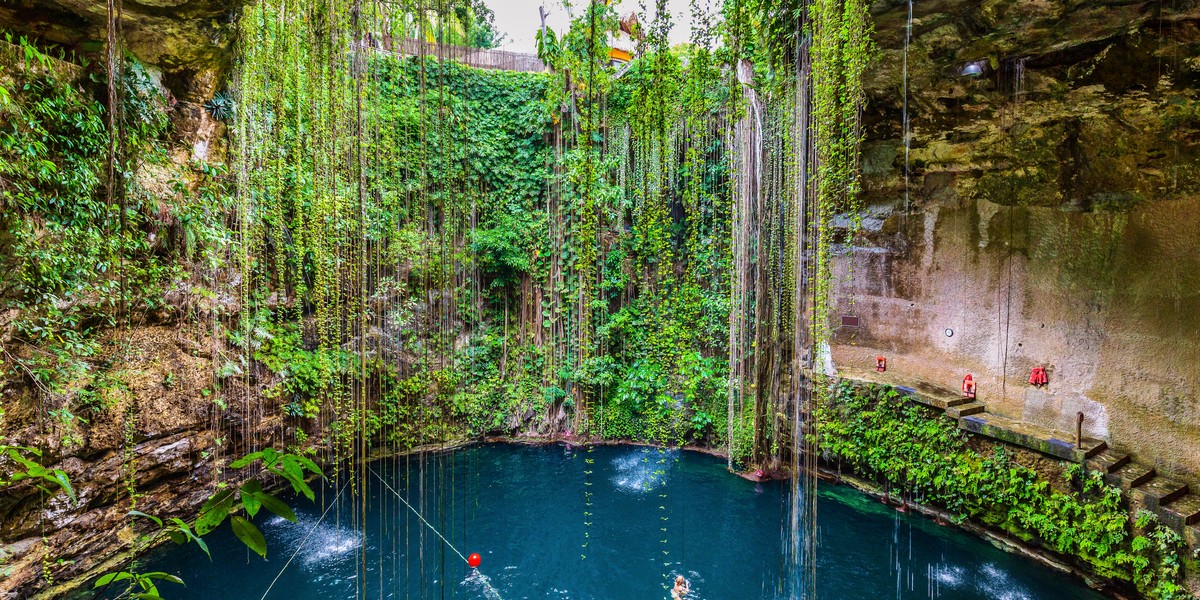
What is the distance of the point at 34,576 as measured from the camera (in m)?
3.62

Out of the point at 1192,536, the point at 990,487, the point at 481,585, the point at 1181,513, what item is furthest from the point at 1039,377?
the point at 481,585

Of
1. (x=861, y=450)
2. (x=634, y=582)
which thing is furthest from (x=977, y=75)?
(x=634, y=582)

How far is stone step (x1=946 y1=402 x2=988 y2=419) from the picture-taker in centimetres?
500

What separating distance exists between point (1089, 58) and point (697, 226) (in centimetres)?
387

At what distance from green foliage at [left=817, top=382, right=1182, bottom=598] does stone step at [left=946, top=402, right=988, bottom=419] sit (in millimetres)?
89

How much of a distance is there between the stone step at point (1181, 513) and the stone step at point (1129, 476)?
207 mm

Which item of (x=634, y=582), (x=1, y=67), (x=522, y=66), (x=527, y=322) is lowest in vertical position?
(x=634, y=582)

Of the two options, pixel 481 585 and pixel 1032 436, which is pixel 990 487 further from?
pixel 481 585

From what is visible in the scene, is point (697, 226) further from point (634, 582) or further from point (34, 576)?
point (34, 576)

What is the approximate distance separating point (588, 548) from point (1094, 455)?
4.30 m

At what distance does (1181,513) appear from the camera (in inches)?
142

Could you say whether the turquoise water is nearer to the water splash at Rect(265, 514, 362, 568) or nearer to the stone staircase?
the water splash at Rect(265, 514, 362, 568)

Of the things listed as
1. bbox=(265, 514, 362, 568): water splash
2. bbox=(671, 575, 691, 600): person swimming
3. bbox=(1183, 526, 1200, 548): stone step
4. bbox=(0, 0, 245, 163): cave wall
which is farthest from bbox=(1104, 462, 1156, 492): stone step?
bbox=(0, 0, 245, 163): cave wall

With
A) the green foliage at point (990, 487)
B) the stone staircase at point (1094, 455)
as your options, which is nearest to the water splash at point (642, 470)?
the green foliage at point (990, 487)
